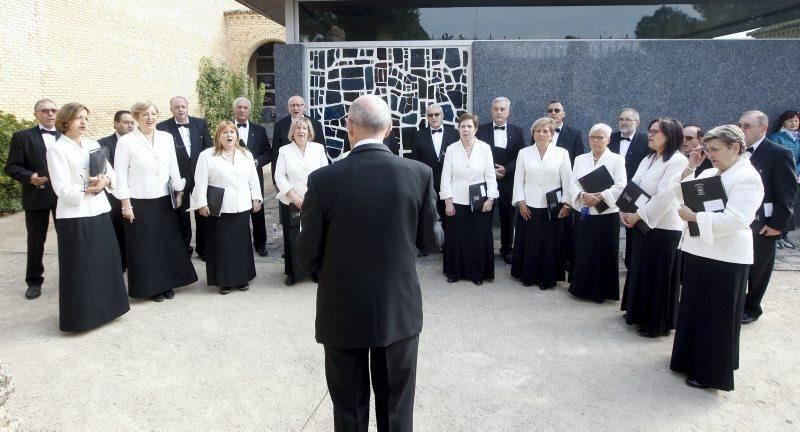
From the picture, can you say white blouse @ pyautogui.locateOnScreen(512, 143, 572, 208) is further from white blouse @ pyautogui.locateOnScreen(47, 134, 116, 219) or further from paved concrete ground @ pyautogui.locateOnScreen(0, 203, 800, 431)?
white blouse @ pyautogui.locateOnScreen(47, 134, 116, 219)

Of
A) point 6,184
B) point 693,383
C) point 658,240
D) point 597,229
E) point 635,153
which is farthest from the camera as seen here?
point 6,184

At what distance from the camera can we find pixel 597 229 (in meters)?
5.77

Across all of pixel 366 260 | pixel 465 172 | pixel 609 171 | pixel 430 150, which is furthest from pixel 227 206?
pixel 609 171

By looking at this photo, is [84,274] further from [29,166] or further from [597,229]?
[597,229]

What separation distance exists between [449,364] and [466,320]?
992 mm

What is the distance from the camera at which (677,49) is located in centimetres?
876

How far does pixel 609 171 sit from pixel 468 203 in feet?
5.00

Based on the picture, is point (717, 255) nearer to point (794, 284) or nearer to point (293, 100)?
point (794, 284)

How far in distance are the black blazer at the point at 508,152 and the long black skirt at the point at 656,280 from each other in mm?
2483

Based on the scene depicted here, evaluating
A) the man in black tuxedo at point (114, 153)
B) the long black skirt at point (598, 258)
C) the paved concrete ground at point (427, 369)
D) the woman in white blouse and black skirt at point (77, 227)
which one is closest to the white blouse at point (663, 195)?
the long black skirt at point (598, 258)

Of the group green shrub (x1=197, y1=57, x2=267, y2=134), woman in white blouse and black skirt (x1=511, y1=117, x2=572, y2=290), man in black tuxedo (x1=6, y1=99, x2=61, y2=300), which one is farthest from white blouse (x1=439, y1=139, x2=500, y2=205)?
green shrub (x1=197, y1=57, x2=267, y2=134)

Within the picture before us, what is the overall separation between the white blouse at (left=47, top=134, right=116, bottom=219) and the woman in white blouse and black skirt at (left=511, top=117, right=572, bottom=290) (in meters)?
4.20

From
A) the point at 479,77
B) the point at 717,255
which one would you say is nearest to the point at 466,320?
the point at 717,255

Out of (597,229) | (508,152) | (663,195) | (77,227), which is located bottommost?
(597,229)
